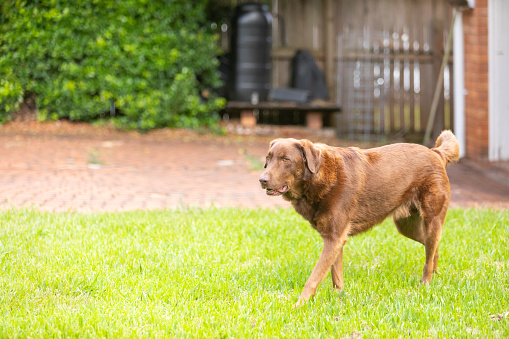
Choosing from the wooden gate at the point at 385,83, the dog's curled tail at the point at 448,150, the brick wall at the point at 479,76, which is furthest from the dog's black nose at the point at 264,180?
the wooden gate at the point at 385,83

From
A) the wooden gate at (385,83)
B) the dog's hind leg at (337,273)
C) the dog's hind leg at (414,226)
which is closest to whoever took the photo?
the dog's hind leg at (337,273)

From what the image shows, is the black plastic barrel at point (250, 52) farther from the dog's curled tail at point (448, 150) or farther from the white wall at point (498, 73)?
the dog's curled tail at point (448, 150)

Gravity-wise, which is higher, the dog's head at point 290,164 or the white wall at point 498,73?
the white wall at point 498,73

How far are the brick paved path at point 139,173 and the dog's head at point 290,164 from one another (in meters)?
3.12

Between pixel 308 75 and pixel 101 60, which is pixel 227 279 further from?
Result: pixel 308 75

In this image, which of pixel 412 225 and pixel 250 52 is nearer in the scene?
pixel 412 225

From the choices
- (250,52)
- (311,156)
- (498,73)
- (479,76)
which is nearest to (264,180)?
(311,156)

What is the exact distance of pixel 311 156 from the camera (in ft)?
12.8

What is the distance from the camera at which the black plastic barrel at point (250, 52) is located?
13.6 metres

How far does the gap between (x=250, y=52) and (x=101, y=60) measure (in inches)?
123

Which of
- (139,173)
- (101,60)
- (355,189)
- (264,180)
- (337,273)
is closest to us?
(264,180)

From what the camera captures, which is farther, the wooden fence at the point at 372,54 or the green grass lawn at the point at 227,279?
the wooden fence at the point at 372,54

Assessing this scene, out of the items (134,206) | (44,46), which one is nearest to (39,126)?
(44,46)

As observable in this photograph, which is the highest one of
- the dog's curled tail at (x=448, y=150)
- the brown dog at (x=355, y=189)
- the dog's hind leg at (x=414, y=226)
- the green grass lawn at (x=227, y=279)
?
the dog's curled tail at (x=448, y=150)
